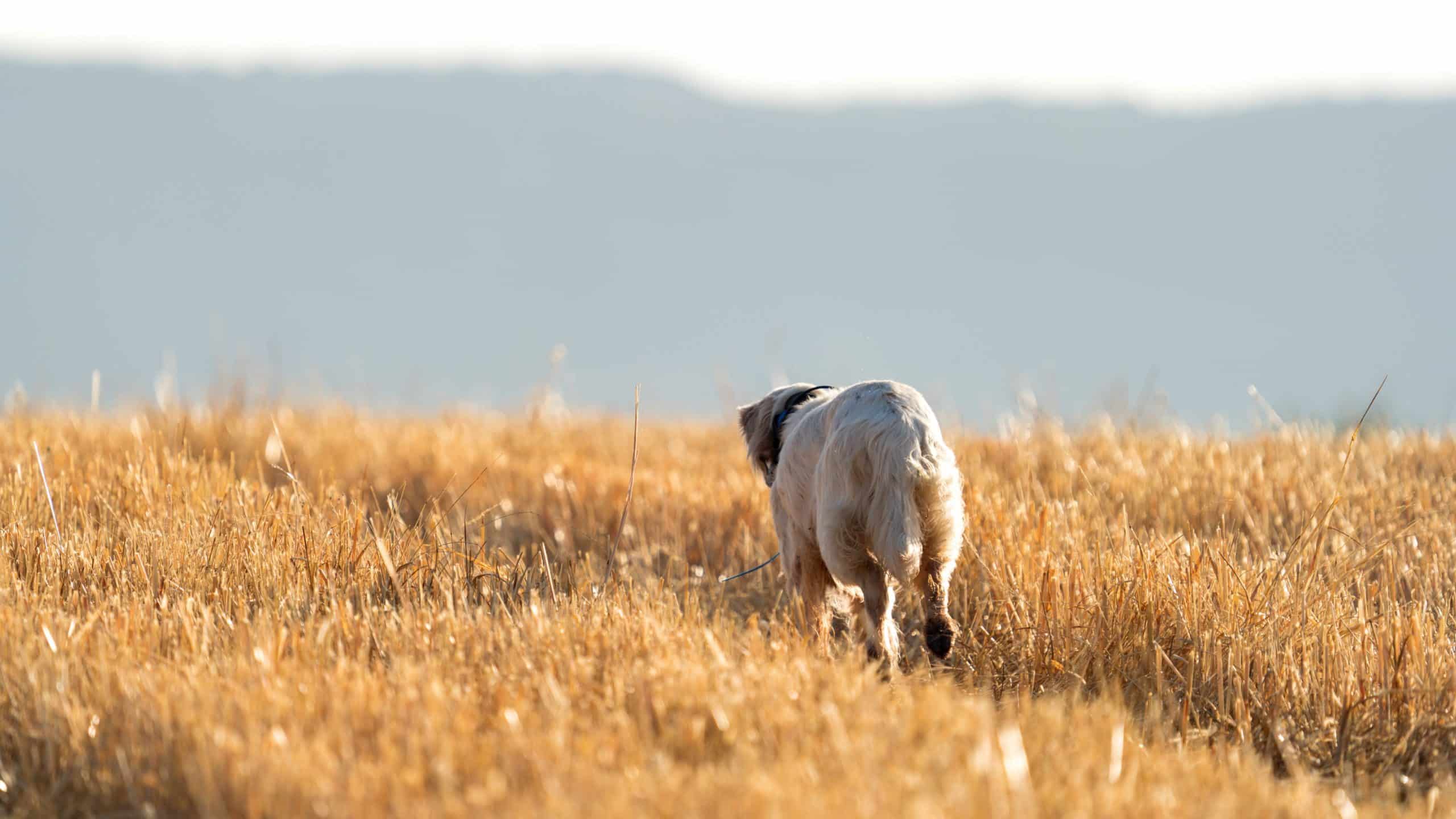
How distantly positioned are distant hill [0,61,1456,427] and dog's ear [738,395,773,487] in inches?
3729

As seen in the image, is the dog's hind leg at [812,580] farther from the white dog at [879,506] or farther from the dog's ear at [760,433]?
the dog's ear at [760,433]

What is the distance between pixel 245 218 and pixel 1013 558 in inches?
5774

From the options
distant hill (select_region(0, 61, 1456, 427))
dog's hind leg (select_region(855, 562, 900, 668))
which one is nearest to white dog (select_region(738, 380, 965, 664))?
dog's hind leg (select_region(855, 562, 900, 668))

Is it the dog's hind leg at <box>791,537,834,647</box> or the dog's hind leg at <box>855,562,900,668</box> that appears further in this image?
the dog's hind leg at <box>791,537,834,647</box>

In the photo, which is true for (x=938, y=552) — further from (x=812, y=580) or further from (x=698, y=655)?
(x=698, y=655)

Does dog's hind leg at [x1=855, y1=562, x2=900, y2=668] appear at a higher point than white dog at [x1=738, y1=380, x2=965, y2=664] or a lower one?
lower

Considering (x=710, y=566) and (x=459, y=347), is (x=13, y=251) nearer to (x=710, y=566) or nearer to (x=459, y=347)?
(x=459, y=347)

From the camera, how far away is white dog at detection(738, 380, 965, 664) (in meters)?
3.81

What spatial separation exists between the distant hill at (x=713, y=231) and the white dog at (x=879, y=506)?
95.5 metres

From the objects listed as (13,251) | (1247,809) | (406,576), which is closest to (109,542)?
(406,576)

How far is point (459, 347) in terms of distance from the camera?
113 metres

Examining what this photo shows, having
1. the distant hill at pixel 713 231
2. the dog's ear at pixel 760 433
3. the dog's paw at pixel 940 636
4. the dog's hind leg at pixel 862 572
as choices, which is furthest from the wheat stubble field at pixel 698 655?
the distant hill at pixel 713 231

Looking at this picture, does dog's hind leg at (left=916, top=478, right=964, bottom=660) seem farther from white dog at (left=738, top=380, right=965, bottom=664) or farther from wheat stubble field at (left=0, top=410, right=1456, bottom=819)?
wheat stubble field at (left=0, top=410, right=1456, bottom=819)

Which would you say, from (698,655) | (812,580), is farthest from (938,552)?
(698,655)
